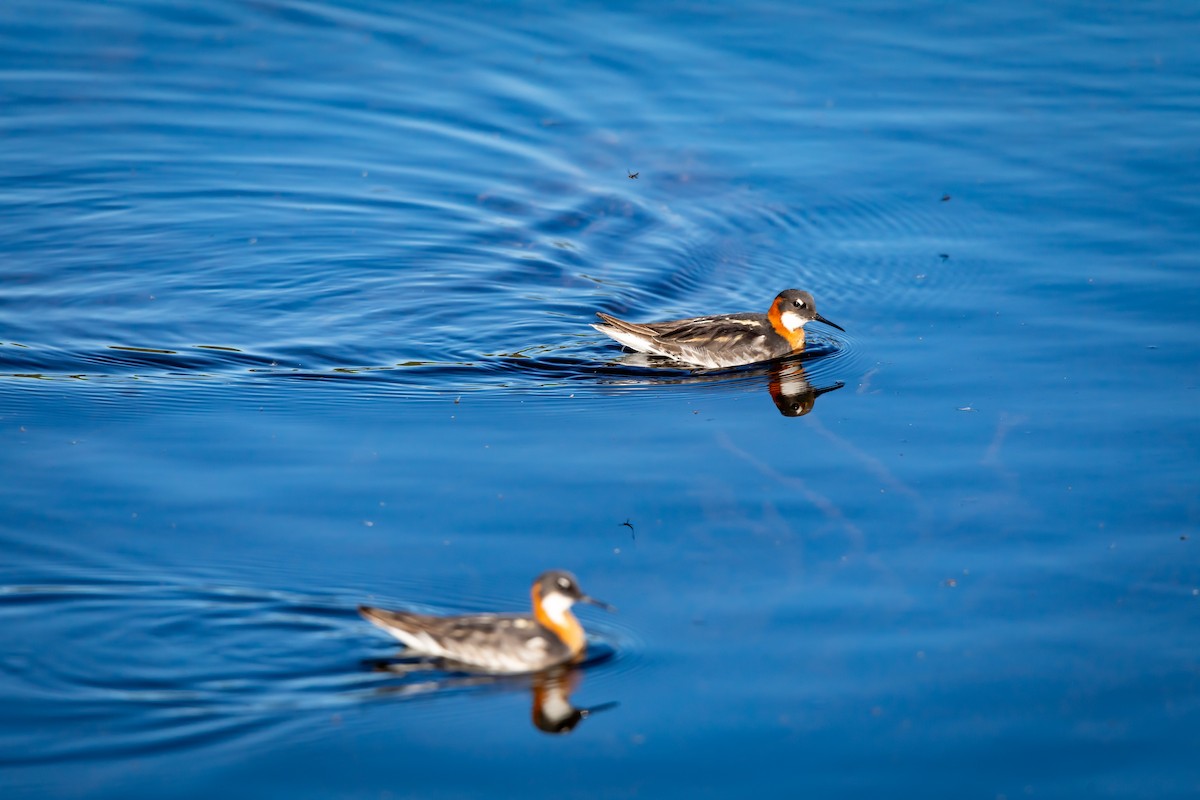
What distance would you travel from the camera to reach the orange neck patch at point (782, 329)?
15.3 meters

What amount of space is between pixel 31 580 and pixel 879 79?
53.5 ft

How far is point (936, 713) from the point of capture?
898 centimetres

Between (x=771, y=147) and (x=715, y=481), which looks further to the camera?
(x=771, y=147)

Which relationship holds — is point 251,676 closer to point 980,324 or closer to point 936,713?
point 936,713

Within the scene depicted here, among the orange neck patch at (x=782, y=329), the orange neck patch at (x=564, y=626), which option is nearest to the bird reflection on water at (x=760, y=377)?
the orange neck patch at (x=782, y=329)

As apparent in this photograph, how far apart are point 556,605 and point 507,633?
0.39 metres

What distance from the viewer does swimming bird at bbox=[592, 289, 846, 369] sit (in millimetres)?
14820

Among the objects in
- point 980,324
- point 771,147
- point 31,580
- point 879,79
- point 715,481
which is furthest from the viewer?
Result: point 879,79

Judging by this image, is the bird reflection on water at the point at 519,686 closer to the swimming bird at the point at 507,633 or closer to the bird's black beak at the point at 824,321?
the swimming bird at the point at 507,633

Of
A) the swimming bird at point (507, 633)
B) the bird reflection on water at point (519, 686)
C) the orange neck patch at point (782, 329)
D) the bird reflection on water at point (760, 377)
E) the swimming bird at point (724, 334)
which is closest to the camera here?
the bird reflection on water at point (519, 686)

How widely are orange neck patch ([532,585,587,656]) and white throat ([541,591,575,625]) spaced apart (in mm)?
11

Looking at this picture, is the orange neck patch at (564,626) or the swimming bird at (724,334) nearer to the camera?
the orange neck patch at (564,626)

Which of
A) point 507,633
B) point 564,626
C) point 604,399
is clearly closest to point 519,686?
point 507,633

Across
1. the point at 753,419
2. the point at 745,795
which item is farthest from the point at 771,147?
the point at 745,795
